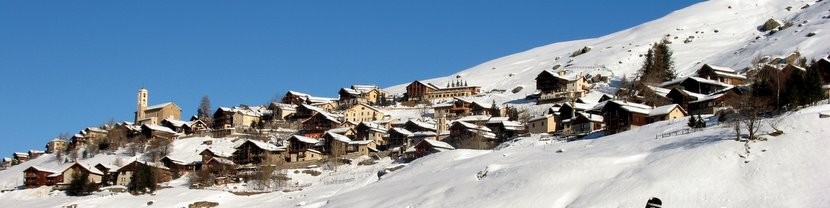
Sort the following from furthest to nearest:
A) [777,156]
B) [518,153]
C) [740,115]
Result: [518,153], [740,115], [777,156]

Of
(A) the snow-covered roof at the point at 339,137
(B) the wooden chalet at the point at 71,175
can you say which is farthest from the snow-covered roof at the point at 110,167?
(A) the snow-covered roof at the point at 339,137

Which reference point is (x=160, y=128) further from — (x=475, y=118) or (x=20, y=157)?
(x=475, y=118)

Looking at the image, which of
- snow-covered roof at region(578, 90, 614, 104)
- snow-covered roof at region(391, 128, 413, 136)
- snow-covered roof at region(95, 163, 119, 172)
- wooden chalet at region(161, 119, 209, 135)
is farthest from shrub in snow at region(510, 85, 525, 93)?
snow-covered roof at region(95, 163, 119, 172)


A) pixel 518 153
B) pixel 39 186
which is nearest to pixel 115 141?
pixel 39 186

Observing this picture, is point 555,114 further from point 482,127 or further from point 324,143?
point 324,143

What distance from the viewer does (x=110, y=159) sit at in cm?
10638

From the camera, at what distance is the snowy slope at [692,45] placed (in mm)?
130525

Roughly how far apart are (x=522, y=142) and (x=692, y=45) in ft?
278

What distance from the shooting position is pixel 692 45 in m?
156

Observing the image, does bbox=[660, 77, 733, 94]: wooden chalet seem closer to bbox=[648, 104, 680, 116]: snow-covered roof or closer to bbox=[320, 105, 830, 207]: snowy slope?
bbox=[648, 104, 680, 116]: snow-covered roof

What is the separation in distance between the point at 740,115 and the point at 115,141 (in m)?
76.5

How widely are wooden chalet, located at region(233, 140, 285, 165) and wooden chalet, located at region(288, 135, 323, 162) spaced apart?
1062 millimetres

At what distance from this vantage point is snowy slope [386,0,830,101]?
130525 millimetres

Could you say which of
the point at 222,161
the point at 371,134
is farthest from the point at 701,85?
the point at 222,161
